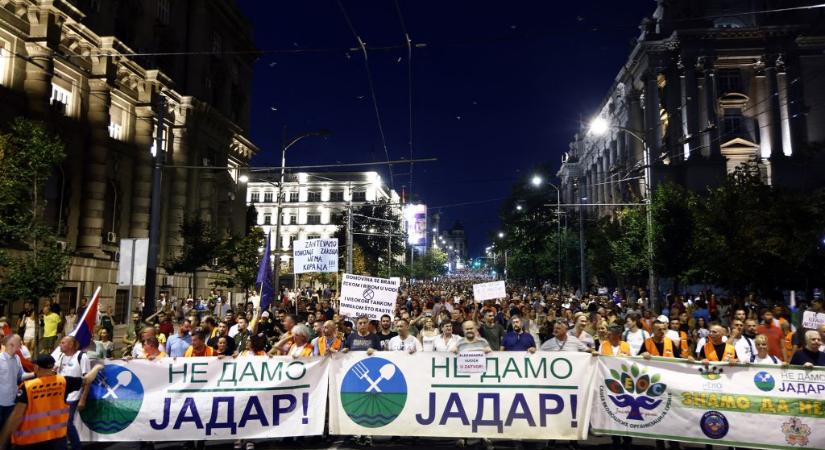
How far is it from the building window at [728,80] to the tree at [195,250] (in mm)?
44454

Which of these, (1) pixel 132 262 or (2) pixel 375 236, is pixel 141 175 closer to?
(1) pixel 132 262

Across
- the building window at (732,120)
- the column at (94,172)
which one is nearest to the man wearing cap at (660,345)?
the column at (94,172)

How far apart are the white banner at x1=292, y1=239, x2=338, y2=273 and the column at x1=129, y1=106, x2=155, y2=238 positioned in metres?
17.7

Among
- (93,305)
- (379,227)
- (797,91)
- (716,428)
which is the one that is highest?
(797,91)

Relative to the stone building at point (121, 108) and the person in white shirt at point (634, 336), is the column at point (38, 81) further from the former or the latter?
the person in white shirt at point (634, 336)

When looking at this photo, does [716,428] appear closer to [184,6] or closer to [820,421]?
[820,421]

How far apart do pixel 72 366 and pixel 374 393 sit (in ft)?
12.8

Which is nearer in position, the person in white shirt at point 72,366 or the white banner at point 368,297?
the person in white shirt at point 72,366

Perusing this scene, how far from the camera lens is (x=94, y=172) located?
27578mm

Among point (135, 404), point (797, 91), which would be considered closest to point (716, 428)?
point (135, 404)

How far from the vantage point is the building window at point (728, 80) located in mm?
52406

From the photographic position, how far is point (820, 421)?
24.2 ft

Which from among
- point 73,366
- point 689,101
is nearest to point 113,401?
point 73,366

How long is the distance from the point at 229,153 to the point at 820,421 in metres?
43.7
